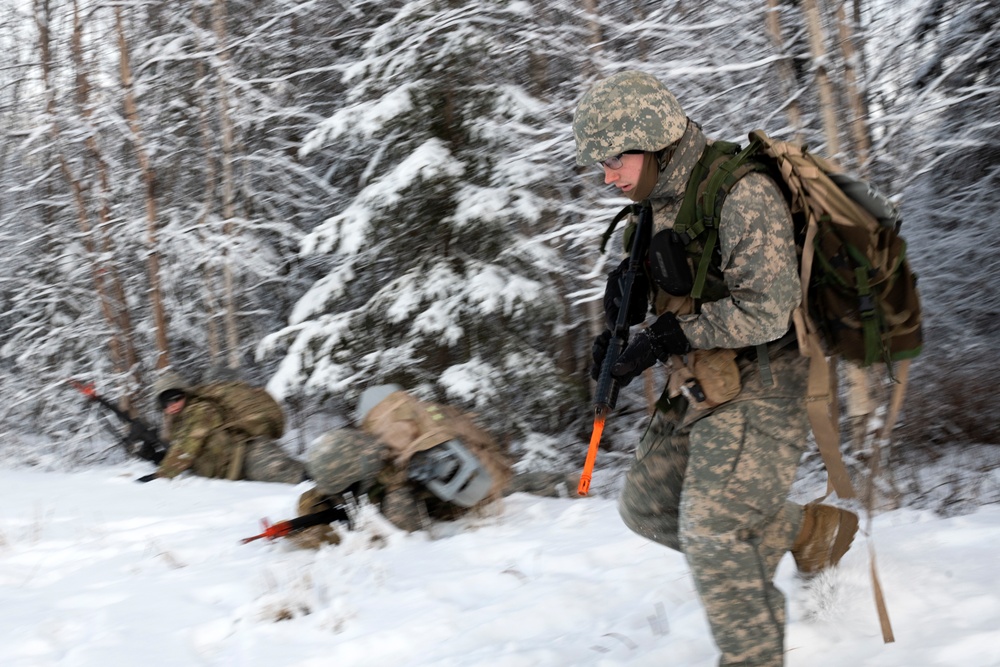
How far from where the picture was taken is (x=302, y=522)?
15.0ft

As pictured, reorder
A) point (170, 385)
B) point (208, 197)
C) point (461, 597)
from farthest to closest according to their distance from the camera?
point (208, 197)
point (170, 385)
point (461, 597)

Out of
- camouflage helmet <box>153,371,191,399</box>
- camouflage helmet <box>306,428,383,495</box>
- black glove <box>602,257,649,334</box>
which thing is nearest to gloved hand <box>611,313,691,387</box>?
black glove <box>602,257,649,334</box>

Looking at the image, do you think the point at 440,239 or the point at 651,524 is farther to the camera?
the point at 440,239

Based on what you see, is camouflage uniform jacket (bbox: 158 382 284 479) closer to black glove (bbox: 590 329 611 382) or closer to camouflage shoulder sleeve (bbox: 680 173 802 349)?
black glove (bbox: 590 329 611 382)

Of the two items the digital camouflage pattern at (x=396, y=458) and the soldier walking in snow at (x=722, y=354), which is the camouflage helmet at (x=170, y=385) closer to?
the digital camouflage pattern at (x=396, y=458)

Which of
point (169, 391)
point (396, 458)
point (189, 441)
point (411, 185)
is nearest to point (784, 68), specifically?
point (411, 185)

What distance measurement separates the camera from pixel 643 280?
2.58 meters

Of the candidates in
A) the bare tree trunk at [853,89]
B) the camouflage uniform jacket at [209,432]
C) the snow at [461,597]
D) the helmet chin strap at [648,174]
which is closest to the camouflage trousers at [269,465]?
the camouflage uniform jacket at [209,432]

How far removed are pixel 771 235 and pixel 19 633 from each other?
140 inches

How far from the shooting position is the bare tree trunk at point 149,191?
10.7m

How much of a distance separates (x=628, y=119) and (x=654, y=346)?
2.17ft

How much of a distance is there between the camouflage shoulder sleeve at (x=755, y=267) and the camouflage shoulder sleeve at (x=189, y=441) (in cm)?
590

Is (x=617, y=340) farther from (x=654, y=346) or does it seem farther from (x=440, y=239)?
(x=440, y=239)

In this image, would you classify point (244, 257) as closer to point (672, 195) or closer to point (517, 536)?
point (517, 536)
